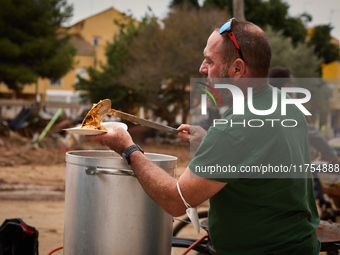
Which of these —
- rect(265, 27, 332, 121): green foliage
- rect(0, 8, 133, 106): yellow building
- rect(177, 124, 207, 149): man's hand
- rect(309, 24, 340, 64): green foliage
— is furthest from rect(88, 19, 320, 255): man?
rect(309, 24, 340, 64): green foliage

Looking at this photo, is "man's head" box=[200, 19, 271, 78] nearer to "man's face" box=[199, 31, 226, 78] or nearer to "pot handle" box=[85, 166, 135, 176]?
"man's face" box=[199, 31, 226, 78]

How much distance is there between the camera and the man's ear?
172 cm

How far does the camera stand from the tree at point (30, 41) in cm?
1827

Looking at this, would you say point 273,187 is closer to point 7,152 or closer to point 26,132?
point 7,152

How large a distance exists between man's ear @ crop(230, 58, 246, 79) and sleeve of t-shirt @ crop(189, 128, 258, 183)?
331 mm

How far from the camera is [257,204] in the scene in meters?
1.65

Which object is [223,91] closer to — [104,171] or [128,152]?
[128,152]

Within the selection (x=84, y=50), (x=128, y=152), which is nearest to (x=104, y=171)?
(x=128, y=152)

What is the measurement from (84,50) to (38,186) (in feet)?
101

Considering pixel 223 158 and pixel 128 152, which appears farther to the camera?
pixel 128 152

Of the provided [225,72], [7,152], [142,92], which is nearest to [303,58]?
[142,92]

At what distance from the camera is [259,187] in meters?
1.63

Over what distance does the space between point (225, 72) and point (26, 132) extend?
48.8 ft

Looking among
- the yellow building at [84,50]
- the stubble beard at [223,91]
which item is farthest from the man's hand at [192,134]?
the yellow building at [84,50]
